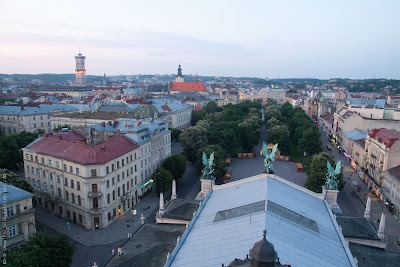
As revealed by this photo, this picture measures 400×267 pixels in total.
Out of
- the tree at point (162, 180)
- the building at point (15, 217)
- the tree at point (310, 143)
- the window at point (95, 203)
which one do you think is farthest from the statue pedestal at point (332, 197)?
the tree at point (310, 143)

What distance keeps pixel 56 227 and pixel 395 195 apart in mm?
53089

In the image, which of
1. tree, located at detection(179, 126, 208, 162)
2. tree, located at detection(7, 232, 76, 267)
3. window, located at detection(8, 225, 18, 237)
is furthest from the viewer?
tree, located at detection(179, 126, 208, 162)

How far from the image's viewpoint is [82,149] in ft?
162

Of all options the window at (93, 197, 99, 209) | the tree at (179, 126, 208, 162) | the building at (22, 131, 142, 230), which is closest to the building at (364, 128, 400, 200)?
the tree at (179, 126, 208, 162)

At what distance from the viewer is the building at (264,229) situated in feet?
68.2

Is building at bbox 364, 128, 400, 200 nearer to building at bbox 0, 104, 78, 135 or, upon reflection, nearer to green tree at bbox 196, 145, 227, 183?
green tree at bbox 196, 145, 227, 183

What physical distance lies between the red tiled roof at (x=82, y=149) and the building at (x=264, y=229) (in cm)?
2218

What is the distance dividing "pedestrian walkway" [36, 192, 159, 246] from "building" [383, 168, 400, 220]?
127ft

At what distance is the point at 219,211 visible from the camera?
28.2m

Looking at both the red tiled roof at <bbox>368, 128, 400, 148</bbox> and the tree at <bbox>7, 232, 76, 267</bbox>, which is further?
the red tiled roof at <bbox>368, 128, 400, 148</bbox>

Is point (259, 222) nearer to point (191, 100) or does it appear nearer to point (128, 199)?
point (128, 199)

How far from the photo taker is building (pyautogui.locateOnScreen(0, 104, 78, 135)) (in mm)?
98562

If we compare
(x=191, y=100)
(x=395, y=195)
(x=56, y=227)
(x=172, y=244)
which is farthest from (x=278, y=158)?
(x=191, y=100)

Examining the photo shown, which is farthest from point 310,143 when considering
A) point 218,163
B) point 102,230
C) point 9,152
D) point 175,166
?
point 9,152
